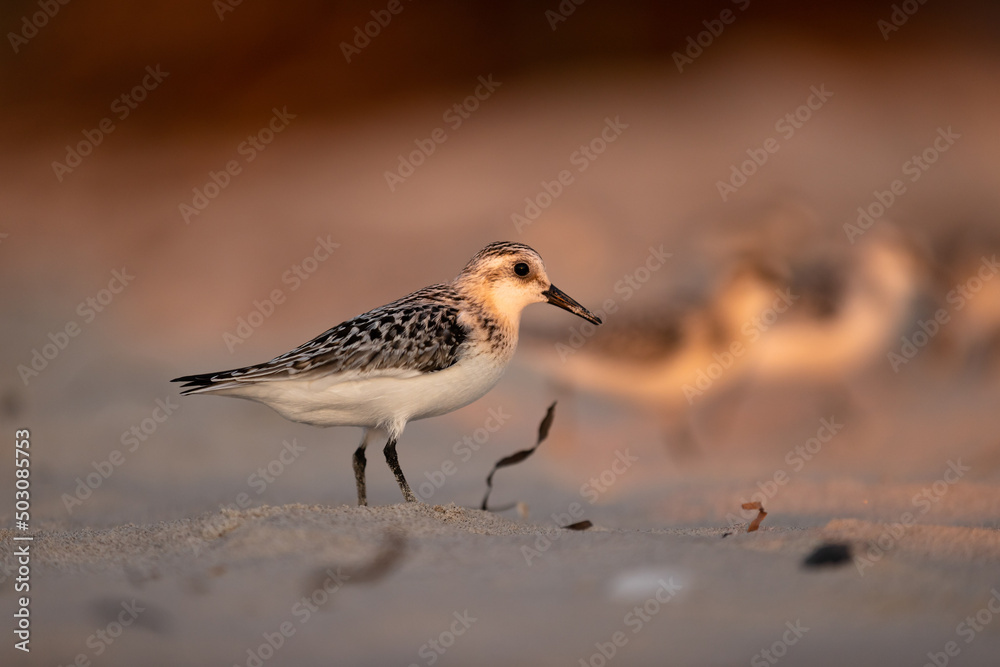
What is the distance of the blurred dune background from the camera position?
295 inches

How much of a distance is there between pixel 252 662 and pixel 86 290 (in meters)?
6.03

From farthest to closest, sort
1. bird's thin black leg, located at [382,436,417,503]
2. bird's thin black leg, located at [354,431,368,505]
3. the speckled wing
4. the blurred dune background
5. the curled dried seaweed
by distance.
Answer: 1. the blurred dune background
2. the curled dried seaweed
3. bird's thin black leg, located at [354,431,368,505]
4. bird's thin black leg, located at [382,436,417,503]
5. the speckled wing

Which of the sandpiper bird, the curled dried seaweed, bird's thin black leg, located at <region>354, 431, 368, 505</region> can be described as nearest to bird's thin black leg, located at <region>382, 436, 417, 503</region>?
the sandpiper bird

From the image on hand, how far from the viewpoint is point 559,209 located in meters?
8.89

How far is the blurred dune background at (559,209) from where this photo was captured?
7.48m

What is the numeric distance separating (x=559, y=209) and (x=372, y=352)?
431 cm

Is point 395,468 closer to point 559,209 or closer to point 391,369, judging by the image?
point 391,369

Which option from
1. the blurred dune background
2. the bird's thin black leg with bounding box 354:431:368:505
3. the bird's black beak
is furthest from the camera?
the blurred dune background

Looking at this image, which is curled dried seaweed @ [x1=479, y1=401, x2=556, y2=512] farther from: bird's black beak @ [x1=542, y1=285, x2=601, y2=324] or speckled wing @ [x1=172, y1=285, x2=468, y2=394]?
speckled wing @ [x1=172, y1=285, x2=468, y2=394]

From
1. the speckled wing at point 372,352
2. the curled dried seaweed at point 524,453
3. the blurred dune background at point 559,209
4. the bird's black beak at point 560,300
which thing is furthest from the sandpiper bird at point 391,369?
the blurred dune background at point 559,209

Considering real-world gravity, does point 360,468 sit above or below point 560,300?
below

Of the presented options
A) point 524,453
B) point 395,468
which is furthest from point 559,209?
point 395,468

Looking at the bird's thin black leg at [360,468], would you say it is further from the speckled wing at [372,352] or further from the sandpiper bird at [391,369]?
the speckled wing at [372,352]

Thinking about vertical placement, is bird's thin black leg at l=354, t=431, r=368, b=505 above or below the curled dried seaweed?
below
